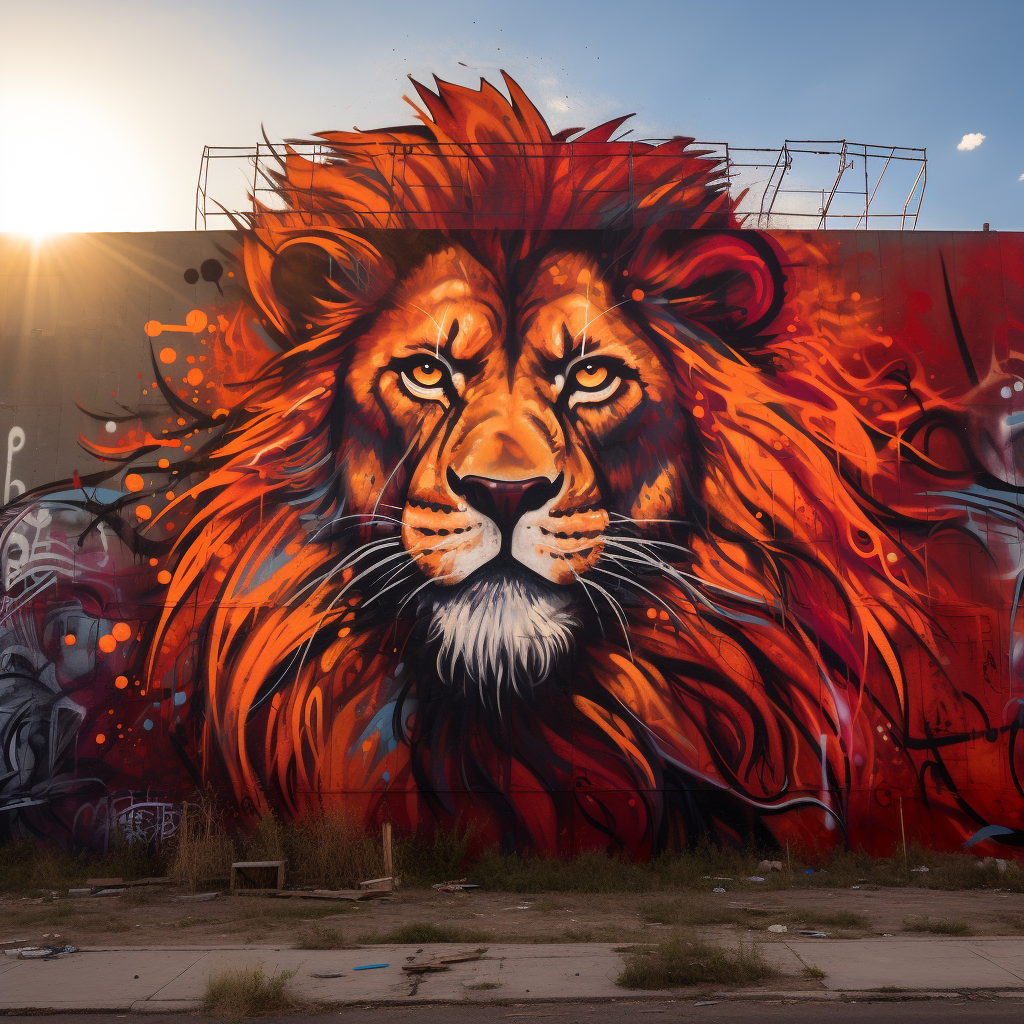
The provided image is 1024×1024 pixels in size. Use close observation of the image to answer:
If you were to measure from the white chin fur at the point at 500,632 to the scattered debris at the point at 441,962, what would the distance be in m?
4.65

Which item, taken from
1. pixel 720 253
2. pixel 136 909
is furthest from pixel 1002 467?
pixel 136 909

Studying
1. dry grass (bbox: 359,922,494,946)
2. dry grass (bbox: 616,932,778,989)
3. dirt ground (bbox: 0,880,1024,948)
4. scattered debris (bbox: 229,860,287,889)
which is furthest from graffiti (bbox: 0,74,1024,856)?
dry grass (bbox: 616,932,778,989)

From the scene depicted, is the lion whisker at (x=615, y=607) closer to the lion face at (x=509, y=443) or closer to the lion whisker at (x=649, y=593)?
the lion face at (x=509, y=443)

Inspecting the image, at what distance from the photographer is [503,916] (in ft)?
31.4

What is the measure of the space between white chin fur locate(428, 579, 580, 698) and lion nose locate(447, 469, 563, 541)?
86 cm

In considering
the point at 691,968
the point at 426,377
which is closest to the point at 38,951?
the point at 691,968

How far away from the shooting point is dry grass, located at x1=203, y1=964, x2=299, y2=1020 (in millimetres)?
6402

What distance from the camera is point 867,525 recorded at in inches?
501

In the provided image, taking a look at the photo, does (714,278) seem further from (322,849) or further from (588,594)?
(322,849)

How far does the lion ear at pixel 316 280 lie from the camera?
1308 centimetres

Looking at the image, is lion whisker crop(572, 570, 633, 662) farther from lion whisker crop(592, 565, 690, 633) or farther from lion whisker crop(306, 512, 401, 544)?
lion whisker crop(306, 512, 401, 544)

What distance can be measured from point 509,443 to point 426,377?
1.49 m

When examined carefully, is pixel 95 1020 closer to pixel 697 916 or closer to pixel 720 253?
pixel 697 916

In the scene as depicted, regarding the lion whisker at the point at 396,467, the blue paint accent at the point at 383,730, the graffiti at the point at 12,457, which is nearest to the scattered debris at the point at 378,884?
the blue paint accent at the point at 383,730
